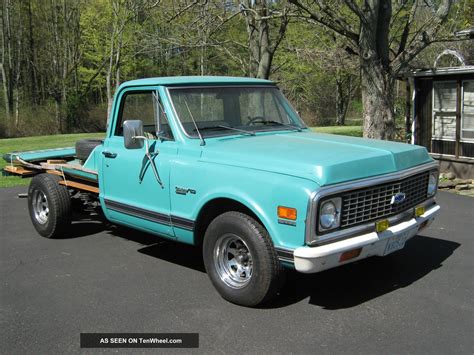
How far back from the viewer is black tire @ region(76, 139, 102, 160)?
672 cm

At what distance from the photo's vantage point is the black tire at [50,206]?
6559 millimetres

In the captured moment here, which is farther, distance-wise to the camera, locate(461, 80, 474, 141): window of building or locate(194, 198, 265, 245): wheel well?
locate(461, 80, 474, 141): window of building

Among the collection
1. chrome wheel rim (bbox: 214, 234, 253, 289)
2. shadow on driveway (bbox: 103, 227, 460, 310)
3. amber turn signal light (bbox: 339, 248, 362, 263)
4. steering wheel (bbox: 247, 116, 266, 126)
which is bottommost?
shadow on driveway (bbox: 103, 227, 460, 310)

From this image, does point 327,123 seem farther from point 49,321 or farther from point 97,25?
point 49,321

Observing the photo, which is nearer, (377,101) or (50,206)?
(50,206)

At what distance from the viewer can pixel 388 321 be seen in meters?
4.14

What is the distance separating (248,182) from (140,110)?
2.07m

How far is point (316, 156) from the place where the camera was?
4.30 metres

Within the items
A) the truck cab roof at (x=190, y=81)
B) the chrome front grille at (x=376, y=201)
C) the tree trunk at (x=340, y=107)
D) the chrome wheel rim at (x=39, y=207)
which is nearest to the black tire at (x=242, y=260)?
the chrome front grille at (x=376, y=201)

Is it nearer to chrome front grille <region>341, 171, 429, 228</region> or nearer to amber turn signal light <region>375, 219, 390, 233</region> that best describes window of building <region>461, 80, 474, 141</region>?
chrome front grille <region>341, 171, 429, 228</region>

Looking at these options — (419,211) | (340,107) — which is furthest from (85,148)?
(340,107)

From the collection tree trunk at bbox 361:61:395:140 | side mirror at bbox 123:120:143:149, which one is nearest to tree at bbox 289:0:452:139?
tree trunk at bbox 361:61:395:140

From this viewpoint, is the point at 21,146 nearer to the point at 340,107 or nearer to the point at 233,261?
the point at 233,261

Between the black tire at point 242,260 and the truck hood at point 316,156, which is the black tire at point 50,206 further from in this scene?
the black tire at point 242,260
